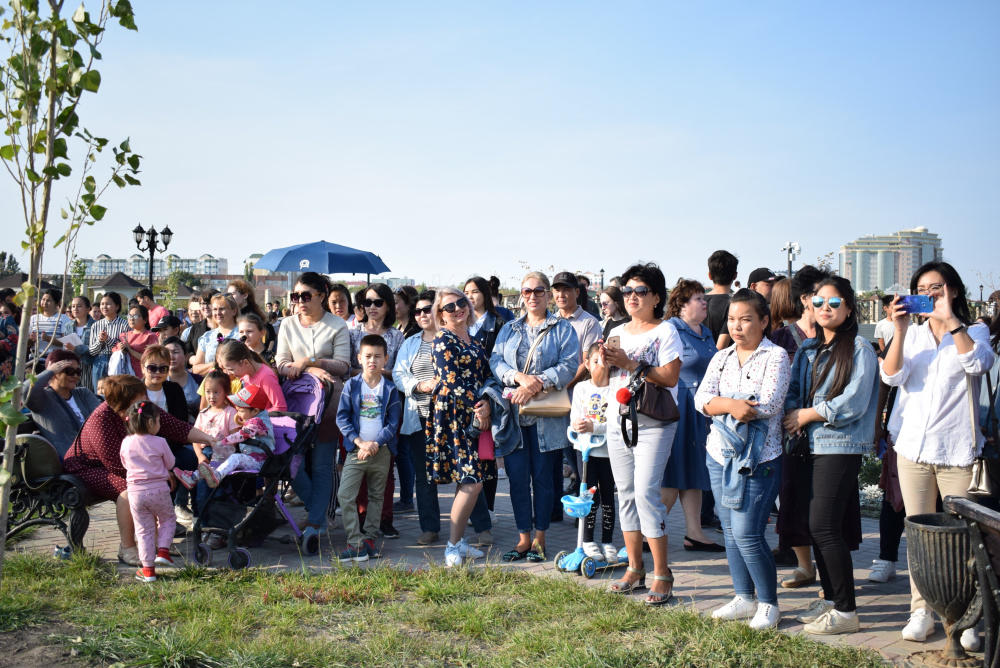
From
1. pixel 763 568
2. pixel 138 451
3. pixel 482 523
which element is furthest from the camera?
pixel 482 523

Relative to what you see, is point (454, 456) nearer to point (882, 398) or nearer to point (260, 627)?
point (260, 627)

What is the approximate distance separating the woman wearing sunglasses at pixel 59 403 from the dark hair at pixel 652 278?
4423 mm

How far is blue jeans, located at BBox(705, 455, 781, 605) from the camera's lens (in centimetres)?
437

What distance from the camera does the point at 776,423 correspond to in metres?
4.50

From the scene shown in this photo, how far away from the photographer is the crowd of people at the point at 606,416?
4.37m

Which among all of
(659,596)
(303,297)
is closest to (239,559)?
(303,297)

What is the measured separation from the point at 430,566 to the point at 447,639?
4.22 feet

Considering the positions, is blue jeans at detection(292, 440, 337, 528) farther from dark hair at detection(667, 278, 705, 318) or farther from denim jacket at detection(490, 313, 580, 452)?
dark hair at detection(667, 278, 705, 318)

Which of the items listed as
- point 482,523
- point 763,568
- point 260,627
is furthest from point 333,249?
point 763,568

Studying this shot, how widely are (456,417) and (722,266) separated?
8.54 ft

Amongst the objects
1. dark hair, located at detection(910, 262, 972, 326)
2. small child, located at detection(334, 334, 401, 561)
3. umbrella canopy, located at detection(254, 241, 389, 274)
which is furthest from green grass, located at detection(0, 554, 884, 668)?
umbrella canopy, located at detection(254, 241, 389, 274)

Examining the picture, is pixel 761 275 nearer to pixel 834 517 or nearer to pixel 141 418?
pixel 834 517

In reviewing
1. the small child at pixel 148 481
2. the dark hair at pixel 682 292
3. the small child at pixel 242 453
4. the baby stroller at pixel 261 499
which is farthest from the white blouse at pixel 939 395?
the small child at pixel 148 481

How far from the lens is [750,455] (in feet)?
14.3
